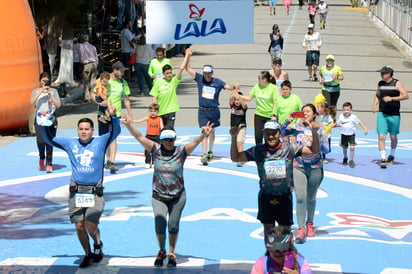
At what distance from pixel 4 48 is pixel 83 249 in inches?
416

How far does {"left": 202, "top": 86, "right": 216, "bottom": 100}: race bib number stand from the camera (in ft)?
56.1

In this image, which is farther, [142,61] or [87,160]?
[142,61]

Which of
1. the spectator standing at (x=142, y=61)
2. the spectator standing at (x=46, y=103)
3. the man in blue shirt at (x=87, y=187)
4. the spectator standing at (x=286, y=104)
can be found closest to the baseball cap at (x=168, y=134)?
the man in blue shirt at (x=87, y=187)

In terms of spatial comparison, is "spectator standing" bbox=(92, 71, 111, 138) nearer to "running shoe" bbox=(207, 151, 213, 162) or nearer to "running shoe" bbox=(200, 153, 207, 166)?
"running shoe" bbox=(200, 153, 207, 166)

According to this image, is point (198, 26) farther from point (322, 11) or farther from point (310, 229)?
point (322, 11)

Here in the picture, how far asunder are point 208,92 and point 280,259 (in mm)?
9739

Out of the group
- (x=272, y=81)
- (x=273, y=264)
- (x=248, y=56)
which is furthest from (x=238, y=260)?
(x=248, y=56)

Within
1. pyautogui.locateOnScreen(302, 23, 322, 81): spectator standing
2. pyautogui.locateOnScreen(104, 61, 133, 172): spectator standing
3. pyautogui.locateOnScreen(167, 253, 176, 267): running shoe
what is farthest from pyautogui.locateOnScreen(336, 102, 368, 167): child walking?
pyautogui.locateOnScreen(302, 23, 322, 81): spectator standing

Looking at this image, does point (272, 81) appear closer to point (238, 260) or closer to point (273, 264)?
point (238, 260)

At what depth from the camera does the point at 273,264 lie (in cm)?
760

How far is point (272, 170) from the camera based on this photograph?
1009cm

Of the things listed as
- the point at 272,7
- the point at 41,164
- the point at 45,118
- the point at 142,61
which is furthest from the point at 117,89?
the point at 272,7

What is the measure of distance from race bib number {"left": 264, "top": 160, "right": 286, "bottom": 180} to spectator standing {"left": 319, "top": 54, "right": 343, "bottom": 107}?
440 inches

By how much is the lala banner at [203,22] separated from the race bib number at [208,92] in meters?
5.11
